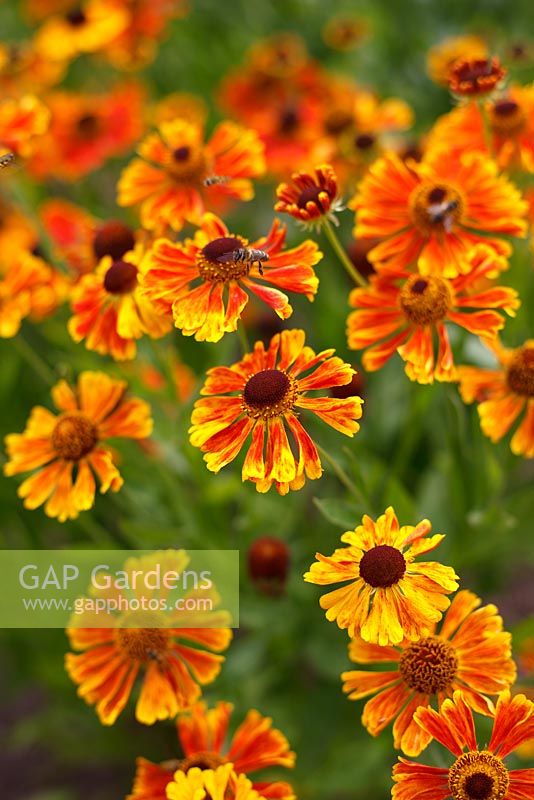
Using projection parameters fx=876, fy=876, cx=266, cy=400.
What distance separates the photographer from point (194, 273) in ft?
3.24

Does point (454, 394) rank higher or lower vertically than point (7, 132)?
lower

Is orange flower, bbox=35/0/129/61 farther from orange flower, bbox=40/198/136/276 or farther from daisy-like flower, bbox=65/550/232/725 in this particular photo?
daisy-like flower, bbox=65/550/232/725

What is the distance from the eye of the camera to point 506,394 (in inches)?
44.3

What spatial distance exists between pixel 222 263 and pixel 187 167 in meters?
0.37

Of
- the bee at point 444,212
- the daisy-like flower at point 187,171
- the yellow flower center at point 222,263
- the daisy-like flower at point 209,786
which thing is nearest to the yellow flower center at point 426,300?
the bee at point 444,212

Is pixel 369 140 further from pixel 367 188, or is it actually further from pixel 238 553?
pixel 238 553

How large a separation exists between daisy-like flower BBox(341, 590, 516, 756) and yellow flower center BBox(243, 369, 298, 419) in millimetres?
266

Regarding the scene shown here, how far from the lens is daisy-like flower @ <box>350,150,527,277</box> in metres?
1.11

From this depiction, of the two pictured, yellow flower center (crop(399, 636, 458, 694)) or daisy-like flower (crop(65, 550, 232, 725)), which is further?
daisy-like flower (crop(65, 550, 232, 725))

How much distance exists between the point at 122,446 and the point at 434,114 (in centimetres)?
169

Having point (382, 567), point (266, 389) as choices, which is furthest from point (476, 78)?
point (382, 567)

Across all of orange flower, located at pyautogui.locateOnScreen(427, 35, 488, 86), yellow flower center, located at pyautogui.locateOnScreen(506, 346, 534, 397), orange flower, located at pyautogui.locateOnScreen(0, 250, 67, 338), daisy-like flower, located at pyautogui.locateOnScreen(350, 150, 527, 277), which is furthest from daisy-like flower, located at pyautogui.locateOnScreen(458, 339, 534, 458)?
orange flower, located at pyautogui.locateOnScreen(427, 35, 488, 86)

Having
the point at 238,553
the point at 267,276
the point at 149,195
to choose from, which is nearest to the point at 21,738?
the point at 238,553

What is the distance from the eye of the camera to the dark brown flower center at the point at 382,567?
2.68ft
